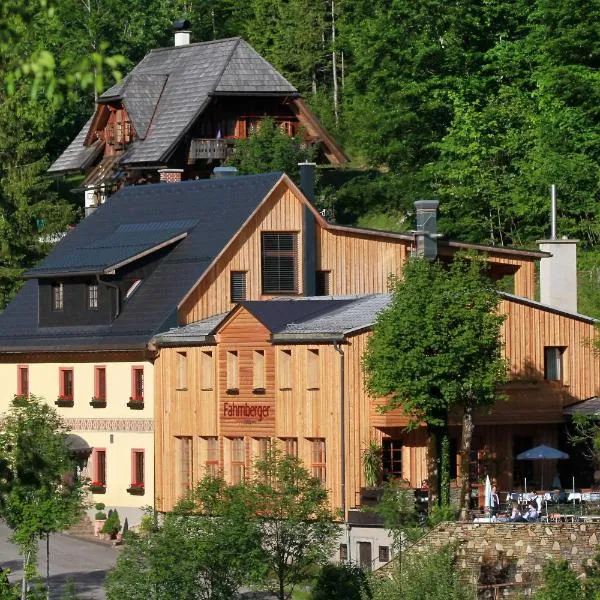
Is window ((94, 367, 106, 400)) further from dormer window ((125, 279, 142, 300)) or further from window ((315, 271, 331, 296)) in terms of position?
window ((315, 271, 331, 296))

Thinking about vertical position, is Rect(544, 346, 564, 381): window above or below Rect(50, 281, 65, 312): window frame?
below

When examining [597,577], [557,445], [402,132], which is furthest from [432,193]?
[597,577]

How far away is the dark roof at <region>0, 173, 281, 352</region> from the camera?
62.9 meters

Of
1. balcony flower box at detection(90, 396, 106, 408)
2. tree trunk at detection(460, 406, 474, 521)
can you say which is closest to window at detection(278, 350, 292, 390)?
tree trunk at detection(460, 406, 474, 521)

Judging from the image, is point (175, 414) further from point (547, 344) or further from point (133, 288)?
point (547, 344)

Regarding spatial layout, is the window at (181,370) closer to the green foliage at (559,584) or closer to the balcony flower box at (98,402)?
the balcony flower box at (98,402)

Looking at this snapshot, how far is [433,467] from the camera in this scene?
5275 cm

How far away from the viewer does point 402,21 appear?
298 ft

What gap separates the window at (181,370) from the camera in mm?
61031

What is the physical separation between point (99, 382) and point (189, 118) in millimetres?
28314

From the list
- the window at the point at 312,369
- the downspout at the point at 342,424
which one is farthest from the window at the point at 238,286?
the downspout at the point at 342,424

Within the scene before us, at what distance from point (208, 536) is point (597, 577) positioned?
814 centimetres

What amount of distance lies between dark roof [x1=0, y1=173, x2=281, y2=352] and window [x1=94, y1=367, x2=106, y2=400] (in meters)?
0.89

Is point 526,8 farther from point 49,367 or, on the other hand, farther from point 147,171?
point 49,367
